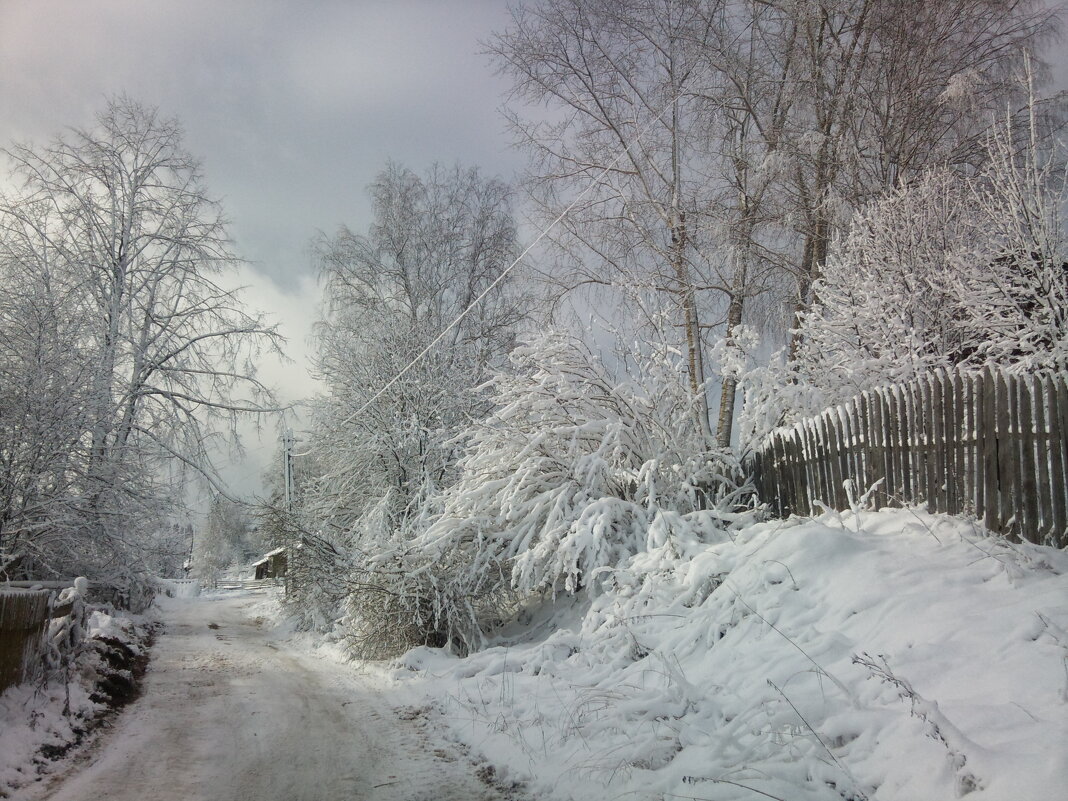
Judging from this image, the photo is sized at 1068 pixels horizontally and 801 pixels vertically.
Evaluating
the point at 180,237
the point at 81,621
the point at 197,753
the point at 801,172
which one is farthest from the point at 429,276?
the point at 197,753

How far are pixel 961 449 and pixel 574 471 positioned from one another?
467cm

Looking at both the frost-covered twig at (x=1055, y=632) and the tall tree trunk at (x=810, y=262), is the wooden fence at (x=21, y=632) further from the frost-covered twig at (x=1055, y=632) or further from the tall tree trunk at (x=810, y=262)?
the tall tree trunk at (x=810, y=262)

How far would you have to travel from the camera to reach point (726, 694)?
460 cm

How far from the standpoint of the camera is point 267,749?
16.7 ft

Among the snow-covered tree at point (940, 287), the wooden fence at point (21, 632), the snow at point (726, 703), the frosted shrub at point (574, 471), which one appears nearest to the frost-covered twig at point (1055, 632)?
the snow at point (726, 703)

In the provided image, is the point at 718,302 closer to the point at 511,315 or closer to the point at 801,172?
the point at 801,172

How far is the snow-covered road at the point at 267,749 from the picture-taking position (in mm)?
4156

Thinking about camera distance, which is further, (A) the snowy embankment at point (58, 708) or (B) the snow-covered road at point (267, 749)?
(A) the snowy embankment at point (58, 708)

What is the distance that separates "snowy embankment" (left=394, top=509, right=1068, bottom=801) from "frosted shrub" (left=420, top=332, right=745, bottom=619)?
5.13 feet

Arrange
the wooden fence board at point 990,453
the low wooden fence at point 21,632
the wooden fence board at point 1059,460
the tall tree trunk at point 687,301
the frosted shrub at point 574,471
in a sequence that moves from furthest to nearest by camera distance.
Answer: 1. the tall tree trunk at point 687,301
2. the frosted shrub at point 574,471
3. the wooden fence board at point 990,453
4. the low wooden fence at point 21,632
5. the wooden fence board at point 1059,460

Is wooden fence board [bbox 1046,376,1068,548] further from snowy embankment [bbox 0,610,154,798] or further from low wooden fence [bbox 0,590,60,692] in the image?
low wooden fence [bbox 0,590,60,692]

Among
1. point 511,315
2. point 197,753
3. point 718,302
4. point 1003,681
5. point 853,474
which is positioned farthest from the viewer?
point 511,315

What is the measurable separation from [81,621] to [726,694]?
7.00 meters

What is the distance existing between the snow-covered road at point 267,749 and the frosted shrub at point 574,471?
2.65 m
